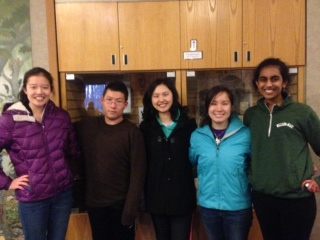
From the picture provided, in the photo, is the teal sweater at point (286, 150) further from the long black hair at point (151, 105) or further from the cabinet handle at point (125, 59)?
the cabinet handle at point (125, 59)

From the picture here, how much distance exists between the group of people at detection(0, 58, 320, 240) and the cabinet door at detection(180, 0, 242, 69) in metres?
0.54

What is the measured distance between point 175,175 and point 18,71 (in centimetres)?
151

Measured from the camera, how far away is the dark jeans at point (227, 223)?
1.71 meters

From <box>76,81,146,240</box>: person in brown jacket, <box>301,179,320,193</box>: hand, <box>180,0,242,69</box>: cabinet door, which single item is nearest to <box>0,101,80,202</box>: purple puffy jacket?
<box>76,81,146,240</box>: person in brown jacket

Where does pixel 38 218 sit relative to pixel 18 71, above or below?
below

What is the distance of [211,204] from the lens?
173cm

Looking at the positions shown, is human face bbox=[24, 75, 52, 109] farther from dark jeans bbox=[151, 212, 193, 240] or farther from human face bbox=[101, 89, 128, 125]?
dark jeans bbox=[151, 212, 193, 240]

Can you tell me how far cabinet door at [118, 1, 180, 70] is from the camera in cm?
226

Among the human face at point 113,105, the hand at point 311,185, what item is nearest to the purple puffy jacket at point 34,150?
the human face at point 113,105

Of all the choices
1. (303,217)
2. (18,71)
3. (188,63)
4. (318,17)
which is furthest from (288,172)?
(18,71)

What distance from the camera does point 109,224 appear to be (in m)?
1.91

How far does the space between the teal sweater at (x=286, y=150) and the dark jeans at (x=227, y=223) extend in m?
0.20

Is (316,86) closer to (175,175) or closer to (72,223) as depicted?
(175,175)

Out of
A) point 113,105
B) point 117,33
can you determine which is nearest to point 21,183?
point 113,105
